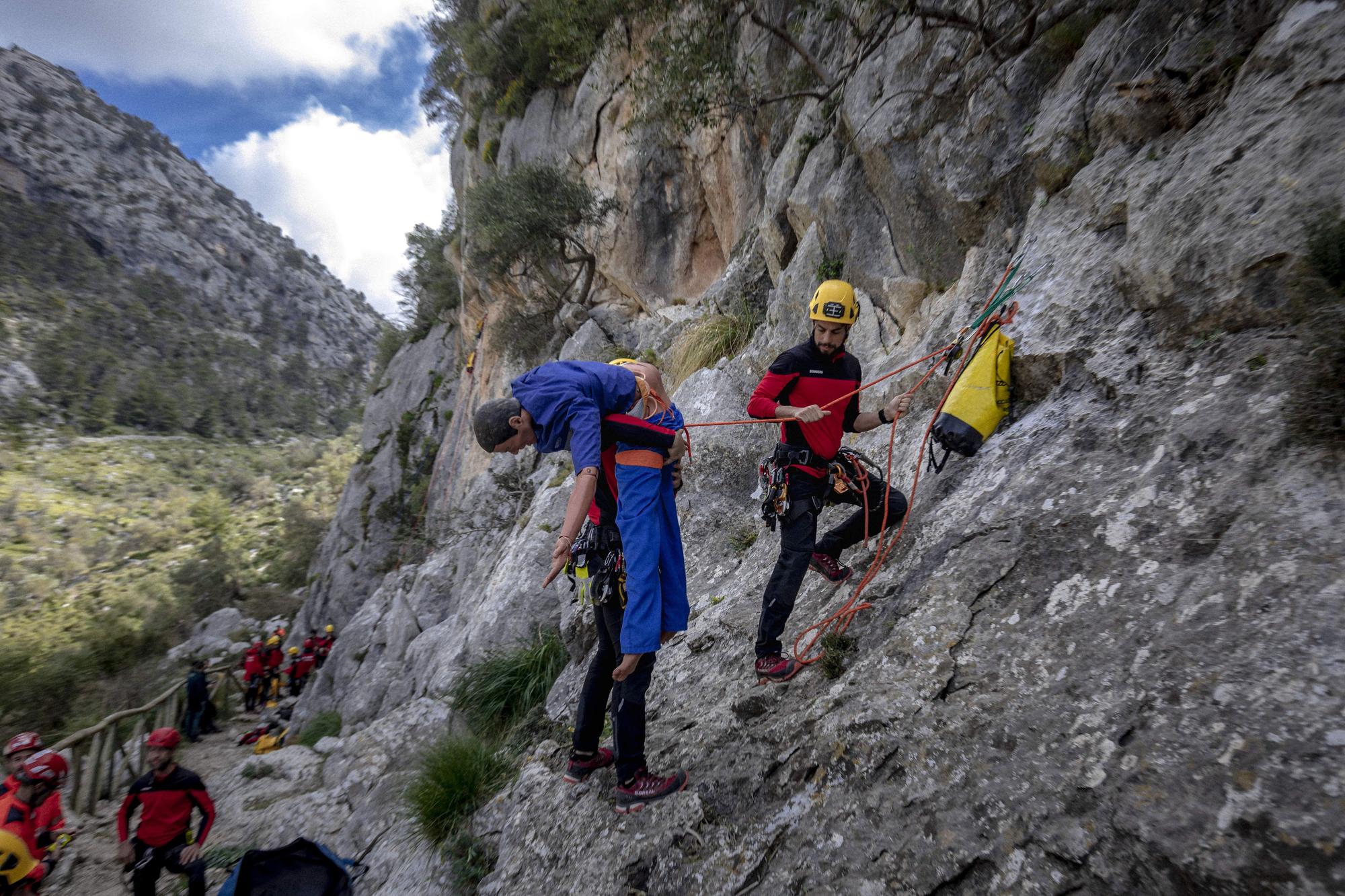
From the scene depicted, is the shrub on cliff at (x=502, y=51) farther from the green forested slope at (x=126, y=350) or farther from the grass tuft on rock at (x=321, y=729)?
the green forested slope at (x=126, y=350)

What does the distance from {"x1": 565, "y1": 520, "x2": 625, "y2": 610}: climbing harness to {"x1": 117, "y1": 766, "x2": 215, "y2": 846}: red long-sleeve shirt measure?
3.99 m

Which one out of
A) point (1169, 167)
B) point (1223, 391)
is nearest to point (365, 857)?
point (1223, 391)

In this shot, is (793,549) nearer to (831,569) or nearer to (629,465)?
(831,569)

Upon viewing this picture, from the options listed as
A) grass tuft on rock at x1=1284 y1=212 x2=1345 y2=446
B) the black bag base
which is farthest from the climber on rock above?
grass tuft on rock at x1=1284 y1=212 x2=1345 y2=446

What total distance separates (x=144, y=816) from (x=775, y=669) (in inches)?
199

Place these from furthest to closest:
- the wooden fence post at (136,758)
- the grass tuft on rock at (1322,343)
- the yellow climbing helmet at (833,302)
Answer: the wooden fence post at (136,758), the yellow climbing helmet at (833,302), the grass tuft on rock at (1322,343)

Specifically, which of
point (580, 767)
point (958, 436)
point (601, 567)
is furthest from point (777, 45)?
point (580, 767)

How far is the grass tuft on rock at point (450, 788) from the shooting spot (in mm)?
4004

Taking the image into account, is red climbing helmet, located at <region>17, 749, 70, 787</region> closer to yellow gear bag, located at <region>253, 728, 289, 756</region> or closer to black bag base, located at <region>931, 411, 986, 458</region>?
black bag base, located at <region>931, 411, 986, 458</region>

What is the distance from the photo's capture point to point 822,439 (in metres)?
3.64

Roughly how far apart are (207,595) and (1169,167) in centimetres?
3968

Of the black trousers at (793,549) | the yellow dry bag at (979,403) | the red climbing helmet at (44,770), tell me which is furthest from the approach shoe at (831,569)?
the red climbing helmet at (44,770)

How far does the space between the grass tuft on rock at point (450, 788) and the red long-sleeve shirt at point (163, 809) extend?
1.98 m

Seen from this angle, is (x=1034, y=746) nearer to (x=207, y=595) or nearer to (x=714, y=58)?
(x=714, y=58)
